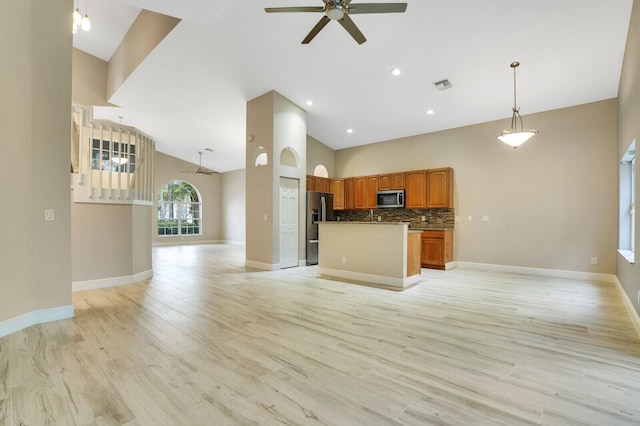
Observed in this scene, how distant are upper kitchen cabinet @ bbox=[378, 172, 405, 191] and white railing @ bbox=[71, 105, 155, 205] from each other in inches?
207

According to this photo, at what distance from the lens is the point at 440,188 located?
22.1 ft

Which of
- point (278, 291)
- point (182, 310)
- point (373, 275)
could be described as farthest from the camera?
point (373, 275)

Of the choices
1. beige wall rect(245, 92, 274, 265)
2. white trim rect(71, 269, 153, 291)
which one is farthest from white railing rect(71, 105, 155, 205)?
beige wall rect(245, 92, 274, 265)

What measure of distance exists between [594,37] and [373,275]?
14.7 feet

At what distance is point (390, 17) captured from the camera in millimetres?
4023

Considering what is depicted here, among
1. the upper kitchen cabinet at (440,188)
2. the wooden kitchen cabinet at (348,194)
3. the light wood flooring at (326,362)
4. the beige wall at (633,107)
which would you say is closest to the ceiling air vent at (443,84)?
the upper kitchen cabinet at (440,188)

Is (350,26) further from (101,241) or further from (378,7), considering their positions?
(101,241)

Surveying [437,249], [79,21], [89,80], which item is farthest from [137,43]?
[437,249]

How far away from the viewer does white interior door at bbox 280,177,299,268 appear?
6.56 meters

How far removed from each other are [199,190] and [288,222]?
7900 mm

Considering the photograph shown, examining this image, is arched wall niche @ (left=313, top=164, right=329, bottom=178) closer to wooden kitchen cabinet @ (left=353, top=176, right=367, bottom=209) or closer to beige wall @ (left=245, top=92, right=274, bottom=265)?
wooden kitchen cabinet @ (left=353, top=176, right=367, bottom=209)

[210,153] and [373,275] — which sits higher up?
[210,153]

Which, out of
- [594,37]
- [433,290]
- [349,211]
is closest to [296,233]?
[349,211]

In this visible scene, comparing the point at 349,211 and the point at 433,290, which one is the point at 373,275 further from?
the point at 349,211
